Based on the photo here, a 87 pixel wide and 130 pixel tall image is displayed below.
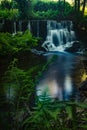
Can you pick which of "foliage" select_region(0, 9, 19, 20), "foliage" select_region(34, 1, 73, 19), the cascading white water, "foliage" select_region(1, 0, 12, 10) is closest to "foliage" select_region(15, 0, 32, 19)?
"foliage" select_region(0, 9, 19, 20)

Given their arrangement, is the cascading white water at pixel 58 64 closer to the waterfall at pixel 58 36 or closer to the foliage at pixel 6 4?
the waterfall at pixel 58 36

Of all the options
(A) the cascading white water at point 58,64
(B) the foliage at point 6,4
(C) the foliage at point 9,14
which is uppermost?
(B) the foliage at point 6,4

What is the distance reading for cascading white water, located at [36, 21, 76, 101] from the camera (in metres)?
6.46

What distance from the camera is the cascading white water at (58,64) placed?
254 inches

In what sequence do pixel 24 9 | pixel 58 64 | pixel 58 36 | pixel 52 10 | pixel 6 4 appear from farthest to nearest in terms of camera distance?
pixel 52 10, pixel 6 4, pixel 24 9, pixel 58 36, pixel 58 64

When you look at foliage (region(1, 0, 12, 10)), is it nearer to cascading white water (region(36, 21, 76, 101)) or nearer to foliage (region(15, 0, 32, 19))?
foliage (region(15, 0, 32, 19))

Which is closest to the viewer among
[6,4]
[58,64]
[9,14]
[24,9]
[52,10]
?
[58,64]

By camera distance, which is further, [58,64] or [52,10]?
[52,10]

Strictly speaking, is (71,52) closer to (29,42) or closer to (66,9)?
(66,9)

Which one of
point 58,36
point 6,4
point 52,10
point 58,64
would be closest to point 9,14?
point 6,4

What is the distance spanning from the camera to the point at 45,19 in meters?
17.2

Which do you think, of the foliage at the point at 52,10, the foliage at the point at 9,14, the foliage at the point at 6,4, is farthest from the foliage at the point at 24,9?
the foliage at the point at 52,10

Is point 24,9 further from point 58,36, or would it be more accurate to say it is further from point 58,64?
point 58,64

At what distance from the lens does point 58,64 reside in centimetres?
1062
